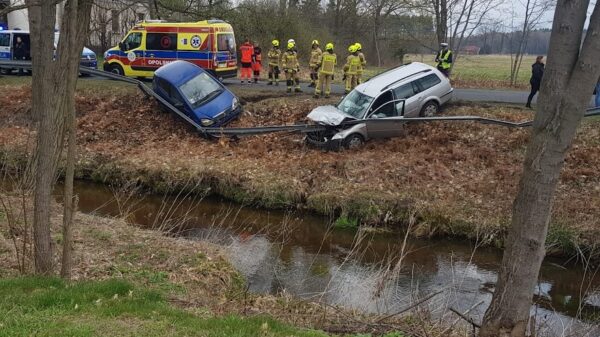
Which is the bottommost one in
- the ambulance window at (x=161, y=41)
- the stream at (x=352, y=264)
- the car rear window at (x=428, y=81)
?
the stream at (x=352, y=264)

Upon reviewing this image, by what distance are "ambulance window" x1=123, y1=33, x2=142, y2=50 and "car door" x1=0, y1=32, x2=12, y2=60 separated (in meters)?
5.84

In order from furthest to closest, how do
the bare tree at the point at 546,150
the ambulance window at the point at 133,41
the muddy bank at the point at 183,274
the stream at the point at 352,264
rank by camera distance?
1. the ambulance window at the point at 133,41
2. the stream at the point at 352,264
3. the muddy bank at the point at 183,274
4. the bare tree at the point at 546,150

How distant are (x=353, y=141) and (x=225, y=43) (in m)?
9.02

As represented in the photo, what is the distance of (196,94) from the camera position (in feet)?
55.0

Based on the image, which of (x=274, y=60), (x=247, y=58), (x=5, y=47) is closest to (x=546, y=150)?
(x=274, y=60)

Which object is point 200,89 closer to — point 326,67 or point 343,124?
point 326,67

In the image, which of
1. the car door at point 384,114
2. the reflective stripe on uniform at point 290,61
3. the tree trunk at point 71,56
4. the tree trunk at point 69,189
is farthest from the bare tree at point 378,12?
the tree trunk at point 69,189

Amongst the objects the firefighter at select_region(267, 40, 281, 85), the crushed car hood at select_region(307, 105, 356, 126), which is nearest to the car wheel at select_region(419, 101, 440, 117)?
the crushed car hood at select_region(307, 105, 356, 126)

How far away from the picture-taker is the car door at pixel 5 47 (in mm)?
23453

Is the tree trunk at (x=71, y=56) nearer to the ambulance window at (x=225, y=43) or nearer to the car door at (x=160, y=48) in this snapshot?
the ambulance window at (x=225, y=43)

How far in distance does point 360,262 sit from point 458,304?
233 cm

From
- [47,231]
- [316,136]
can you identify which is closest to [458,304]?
[47,231]

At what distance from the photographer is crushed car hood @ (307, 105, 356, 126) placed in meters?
14.8

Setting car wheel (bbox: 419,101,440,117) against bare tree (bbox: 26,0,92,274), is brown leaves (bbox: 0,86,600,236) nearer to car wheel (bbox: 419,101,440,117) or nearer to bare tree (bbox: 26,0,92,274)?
car wheel (bbox: 419,101,440,117)
